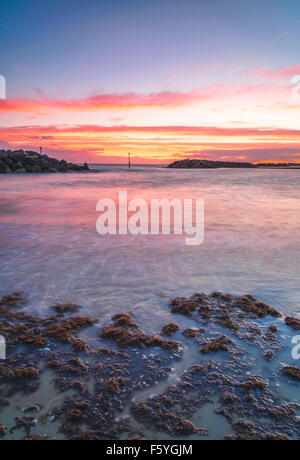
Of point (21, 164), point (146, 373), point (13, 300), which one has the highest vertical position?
point (21, 164)

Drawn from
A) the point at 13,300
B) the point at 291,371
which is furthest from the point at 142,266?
the point at 291,371

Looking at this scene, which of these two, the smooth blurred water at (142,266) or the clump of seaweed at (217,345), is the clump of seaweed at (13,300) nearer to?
the smooth blurred water at (142,266)

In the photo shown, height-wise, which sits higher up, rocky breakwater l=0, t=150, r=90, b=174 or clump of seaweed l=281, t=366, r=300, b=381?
rocky breakwater l=0, t=150, r=90, b=174

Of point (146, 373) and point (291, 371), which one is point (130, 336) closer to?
point (146, 373)

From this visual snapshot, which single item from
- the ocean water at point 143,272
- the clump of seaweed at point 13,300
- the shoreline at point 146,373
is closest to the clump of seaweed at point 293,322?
the shoreline at point 146,373

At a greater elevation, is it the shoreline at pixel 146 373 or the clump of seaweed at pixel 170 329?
the clump of seaweed at pixel 170 329

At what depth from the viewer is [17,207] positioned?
12188mm

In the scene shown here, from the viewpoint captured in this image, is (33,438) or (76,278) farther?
(76,278)

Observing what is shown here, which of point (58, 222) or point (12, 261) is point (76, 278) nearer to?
point (12, 261)

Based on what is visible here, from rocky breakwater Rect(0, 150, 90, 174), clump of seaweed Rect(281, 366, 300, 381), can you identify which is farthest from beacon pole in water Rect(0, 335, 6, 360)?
rocky breakwater Rect(0, 150, 90, 174)

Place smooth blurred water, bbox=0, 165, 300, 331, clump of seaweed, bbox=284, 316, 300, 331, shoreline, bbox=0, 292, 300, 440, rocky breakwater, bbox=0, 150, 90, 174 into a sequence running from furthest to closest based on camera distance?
rocky breakwater, bbox=0, 150, 90, 174 → smooth blurred water, bbox=0, 165, 300, 331 → clump of seaweed, bbox=284, 316, 300, 331 → shoreline, bbox=0, 292, 300, 440

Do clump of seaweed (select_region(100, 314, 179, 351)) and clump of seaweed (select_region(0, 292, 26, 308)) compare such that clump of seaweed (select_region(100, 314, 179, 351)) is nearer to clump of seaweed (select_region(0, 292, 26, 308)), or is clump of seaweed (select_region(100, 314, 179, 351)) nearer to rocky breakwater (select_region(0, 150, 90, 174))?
clump of seaweed (select_region(0, 292, 26, 308))

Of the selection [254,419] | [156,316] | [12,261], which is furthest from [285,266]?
[12,261]
